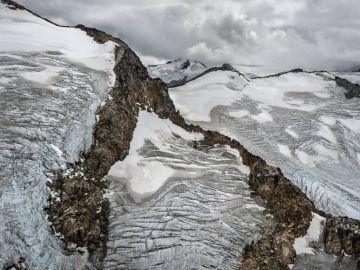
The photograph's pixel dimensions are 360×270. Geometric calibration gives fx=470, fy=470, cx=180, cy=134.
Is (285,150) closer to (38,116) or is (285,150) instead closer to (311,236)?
(311,236)

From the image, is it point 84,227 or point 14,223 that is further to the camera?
point 84,227

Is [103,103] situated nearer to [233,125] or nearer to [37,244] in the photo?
[37,244]

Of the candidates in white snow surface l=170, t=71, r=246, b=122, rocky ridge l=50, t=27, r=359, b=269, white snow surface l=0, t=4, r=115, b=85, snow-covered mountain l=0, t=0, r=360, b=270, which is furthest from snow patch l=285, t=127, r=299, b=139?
white snow surface l=0, t=4, r=115, b=85

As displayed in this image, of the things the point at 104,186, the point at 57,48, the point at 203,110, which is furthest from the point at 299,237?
the point at 203,110

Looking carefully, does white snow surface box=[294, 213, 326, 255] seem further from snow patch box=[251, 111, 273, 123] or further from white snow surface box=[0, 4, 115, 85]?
snow patch box=[251, 111, 273, 123]

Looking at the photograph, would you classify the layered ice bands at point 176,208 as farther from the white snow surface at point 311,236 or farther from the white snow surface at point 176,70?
the white snow surface at point 176,70

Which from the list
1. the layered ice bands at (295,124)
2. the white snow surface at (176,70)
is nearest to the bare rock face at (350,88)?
the layered ice bands at (295,124)
